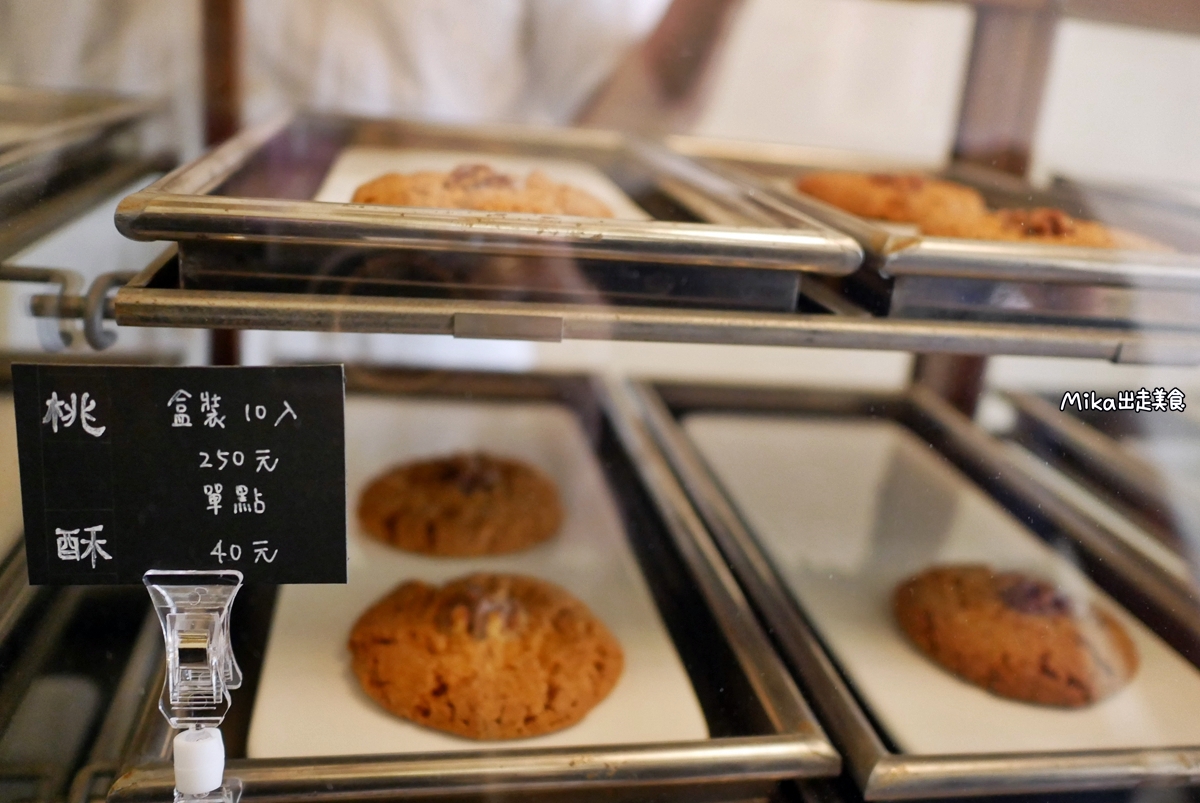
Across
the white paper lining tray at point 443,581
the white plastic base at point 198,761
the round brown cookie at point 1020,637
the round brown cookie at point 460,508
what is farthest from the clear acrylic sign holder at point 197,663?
the round brown cookie at point 1020,637

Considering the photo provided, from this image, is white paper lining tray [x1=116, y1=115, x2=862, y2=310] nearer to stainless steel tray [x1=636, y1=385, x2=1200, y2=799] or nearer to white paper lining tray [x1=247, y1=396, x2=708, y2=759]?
white paper lining tray [x1=247, y1=396, x2=708, y2=759]

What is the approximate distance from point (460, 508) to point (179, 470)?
0.54 m

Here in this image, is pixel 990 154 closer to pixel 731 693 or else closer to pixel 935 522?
pixel 935 522

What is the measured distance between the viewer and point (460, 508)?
3.67 ft

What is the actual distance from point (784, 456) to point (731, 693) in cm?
54

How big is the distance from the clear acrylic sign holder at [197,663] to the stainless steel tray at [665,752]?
0.05 metres

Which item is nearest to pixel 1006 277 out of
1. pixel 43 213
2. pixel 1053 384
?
pixel 1053 384

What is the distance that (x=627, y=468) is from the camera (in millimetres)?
Answer: 1266

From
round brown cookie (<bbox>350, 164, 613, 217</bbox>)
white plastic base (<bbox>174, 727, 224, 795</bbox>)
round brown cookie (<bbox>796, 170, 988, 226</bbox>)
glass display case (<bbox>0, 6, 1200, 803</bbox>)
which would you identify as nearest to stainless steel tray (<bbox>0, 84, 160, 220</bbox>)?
glass display case (<bbox>0, 6, 1200, 803</bbox>)

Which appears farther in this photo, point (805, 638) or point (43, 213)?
point (805, 638)

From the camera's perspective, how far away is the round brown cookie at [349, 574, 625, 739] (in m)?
0.79

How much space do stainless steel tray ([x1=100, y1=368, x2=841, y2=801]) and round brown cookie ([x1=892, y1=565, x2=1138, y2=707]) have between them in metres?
0.20

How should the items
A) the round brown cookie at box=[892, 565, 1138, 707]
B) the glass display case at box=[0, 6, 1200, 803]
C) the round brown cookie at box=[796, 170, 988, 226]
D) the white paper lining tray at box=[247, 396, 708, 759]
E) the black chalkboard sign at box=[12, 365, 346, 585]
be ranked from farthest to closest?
the round brown cookie at box=[796, 170, 988, 226] < the round brown cookie at box=[892, 565, 1138, 707] < the white paper lining tray at box=[247, 396, 708, 759] < the glass display case at box=[0, 6, 1200, 803] < the black chalkboard sign at box=[12, 365, 346, 585]

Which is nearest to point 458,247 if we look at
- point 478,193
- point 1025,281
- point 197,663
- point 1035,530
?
point 478,193
